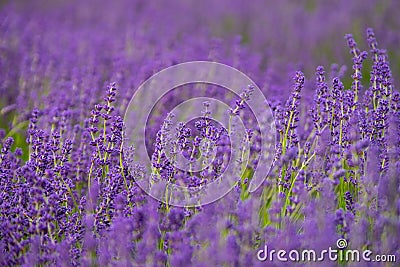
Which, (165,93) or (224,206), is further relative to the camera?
(165,93)

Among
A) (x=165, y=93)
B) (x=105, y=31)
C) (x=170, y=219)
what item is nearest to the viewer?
(x=170, y=219)

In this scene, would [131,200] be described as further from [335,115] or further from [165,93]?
[165,93]

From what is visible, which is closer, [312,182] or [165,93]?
[312,182]

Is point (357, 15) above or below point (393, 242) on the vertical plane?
above

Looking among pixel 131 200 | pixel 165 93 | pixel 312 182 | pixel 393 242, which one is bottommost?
pixel 393 242

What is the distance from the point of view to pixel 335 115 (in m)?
3.12

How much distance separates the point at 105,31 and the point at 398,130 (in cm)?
485

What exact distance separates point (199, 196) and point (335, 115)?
0.89 metres

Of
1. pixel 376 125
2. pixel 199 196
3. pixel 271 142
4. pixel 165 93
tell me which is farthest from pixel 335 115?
pixel 165 93

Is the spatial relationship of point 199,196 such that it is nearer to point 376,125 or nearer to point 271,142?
point 271,142

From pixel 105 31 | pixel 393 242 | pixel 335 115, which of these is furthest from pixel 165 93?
pixel 105 31

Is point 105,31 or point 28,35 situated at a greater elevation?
point 105,31

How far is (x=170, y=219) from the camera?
2.54 m

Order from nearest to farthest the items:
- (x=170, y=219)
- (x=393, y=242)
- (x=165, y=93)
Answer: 1. (x=393, y=242)
2. (x=170, y=219)
3. (x=165, y=93)
